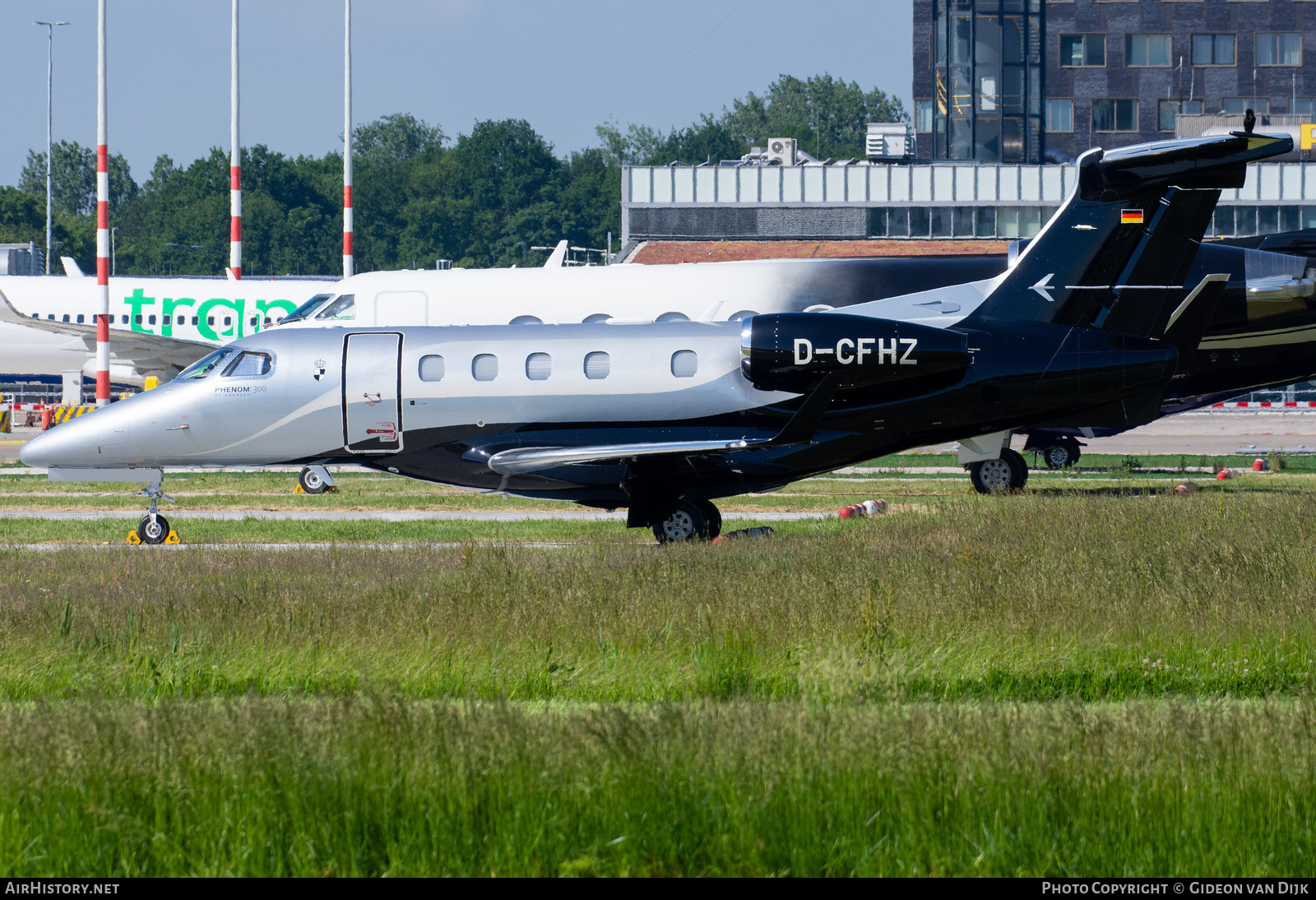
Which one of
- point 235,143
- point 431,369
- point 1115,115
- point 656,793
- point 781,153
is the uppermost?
point 1115,115

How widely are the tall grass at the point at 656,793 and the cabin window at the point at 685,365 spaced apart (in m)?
10.8

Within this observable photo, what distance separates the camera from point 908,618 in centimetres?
1108

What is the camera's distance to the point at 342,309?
2534cm

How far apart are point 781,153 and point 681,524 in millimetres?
58083

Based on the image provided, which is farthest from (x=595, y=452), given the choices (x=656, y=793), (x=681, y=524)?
(x=656, y=793)

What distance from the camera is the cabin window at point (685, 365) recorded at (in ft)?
59.7

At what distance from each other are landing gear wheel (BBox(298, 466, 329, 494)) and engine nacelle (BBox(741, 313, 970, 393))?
11.9 m

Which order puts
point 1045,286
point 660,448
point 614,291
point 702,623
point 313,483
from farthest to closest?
point 313,483 → point 614,291 → point 1045,286 → point 660,448 → point 702,623

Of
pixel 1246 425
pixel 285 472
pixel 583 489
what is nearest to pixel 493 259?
pixel 1246 425

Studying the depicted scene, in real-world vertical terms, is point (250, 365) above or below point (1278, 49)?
below

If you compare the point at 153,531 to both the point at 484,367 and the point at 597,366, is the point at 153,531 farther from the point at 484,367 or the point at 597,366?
the point at 597,366

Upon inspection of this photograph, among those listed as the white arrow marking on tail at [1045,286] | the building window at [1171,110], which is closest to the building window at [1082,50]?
the building window at [1171,110]

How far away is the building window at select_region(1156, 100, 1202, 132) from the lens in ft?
306

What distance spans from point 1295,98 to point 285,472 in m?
83.1
